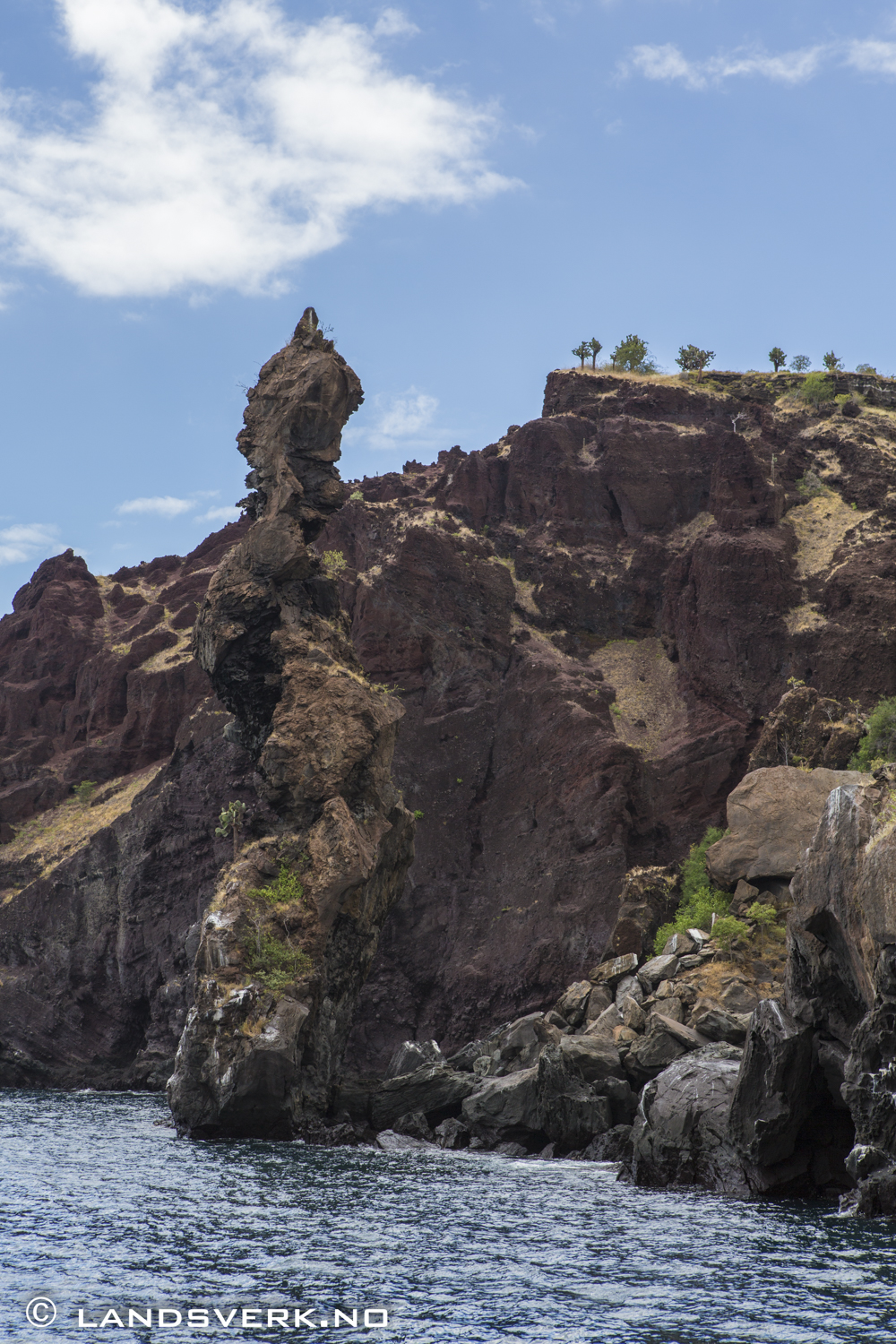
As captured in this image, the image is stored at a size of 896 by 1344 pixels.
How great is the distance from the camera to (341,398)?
2228 inches

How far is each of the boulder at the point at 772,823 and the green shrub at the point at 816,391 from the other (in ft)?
185

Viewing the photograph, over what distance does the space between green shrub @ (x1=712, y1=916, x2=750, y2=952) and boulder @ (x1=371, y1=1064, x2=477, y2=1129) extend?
11776 mm

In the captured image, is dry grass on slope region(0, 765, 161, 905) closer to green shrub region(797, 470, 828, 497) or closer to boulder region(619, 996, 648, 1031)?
boulder region(619, 996, 648, 1031)

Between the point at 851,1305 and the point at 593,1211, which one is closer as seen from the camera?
the point at 851,1305

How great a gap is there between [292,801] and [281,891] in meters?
4.44

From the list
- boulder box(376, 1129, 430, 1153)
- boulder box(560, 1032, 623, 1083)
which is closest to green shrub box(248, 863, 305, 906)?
boulder box(376, 1129, 430, 1153)

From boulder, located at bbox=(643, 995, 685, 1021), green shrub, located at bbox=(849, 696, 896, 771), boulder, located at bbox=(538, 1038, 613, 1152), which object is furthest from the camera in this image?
green shrub, located at bbox=(849, 696, 896, 771)

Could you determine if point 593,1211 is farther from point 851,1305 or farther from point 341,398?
point 341,398

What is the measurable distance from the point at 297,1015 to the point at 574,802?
112ft

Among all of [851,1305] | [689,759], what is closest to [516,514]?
[689,759]

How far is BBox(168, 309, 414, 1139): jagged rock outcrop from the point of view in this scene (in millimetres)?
40250

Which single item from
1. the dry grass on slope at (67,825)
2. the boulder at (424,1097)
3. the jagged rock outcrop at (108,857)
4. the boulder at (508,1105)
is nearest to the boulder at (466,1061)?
the boulder at (424,1097)

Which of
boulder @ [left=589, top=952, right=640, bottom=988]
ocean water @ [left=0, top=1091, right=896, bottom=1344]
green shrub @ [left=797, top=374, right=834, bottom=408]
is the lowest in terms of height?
ocean water @ [left=0, top=1091, right=896, bottom=1344]

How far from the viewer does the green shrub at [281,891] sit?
45.1 m
